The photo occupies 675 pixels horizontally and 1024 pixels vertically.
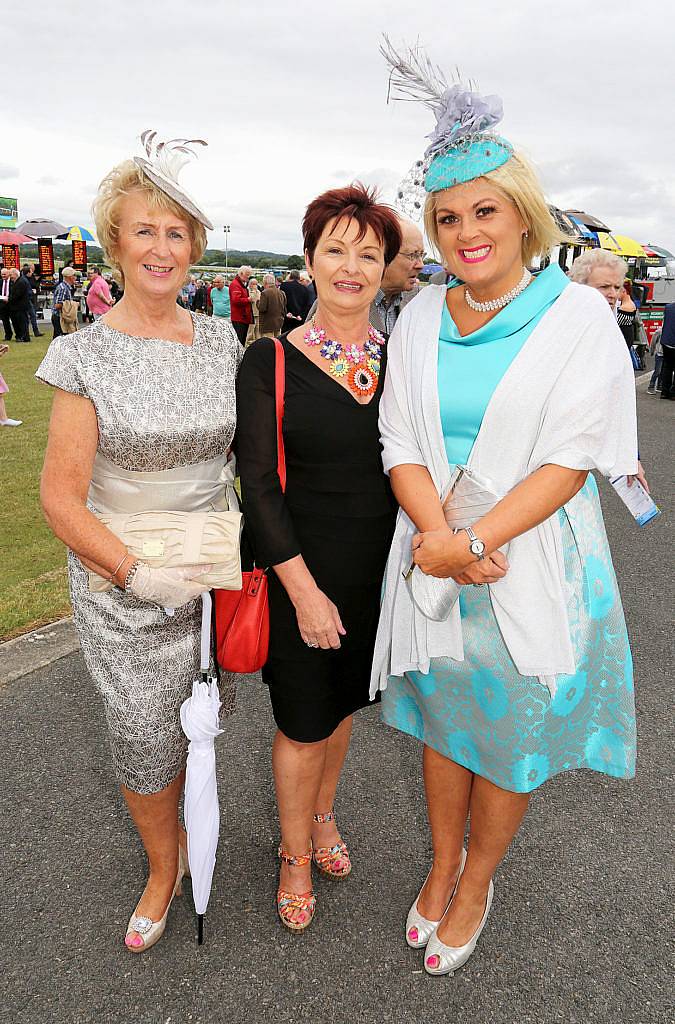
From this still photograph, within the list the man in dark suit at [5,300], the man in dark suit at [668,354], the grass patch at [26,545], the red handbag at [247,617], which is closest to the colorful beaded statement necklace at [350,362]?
the red handbag at [247,617]

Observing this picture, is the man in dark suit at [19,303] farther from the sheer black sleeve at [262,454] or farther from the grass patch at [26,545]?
the sheer black sleeve at [262,454]

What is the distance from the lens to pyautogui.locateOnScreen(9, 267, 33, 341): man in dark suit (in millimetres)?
17333

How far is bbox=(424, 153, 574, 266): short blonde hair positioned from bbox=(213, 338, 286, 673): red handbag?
676 mm

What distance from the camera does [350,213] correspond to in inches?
75.2

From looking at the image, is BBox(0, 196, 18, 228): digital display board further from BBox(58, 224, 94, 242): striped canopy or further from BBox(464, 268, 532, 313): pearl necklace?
BBox(464, 268, 532, 313): pearl necklace

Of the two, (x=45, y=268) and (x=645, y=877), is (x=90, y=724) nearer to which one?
(x=645, y=877)

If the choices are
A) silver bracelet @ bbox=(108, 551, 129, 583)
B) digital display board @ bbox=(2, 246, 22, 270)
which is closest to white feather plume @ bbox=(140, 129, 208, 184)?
silver bracelet @ bbox=(108, 551, 129, 583)

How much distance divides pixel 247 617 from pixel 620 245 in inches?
828

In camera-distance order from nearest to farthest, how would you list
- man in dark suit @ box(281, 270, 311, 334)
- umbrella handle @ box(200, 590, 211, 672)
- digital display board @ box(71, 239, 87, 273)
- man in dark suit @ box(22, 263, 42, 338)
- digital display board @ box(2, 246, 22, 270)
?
1. umbrella handle @ box(200, 590, 211, 672)
2. man in dark suit @ box(281, 270, 311, 334)
3. man in dark suit @ box(22, 263, 42, 338)
4. digital display board @ box(2, 246, 22, 270)
5. digital display board @ box(71, 239, 87, 273)

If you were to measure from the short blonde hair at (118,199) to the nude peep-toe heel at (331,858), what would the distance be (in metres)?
1.89

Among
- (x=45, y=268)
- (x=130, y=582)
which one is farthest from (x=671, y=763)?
(x=45, y=268)

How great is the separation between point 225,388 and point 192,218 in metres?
0.46

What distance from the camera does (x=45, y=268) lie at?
31.7 metres

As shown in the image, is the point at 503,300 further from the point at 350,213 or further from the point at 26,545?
the point at 26,545
